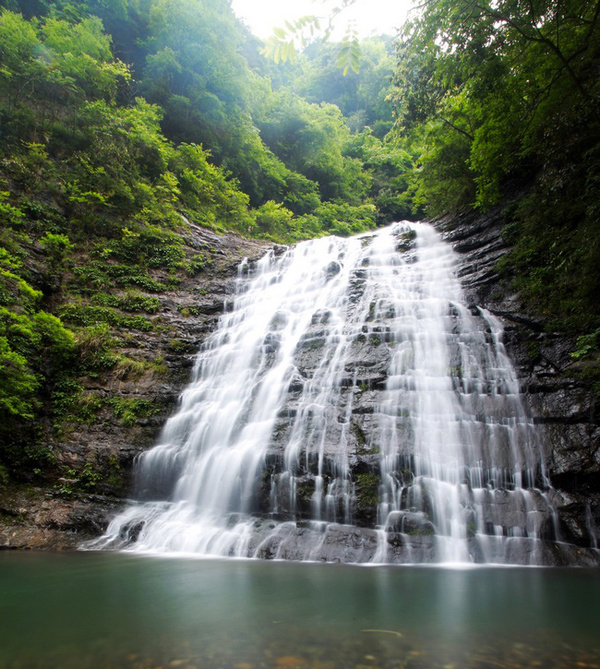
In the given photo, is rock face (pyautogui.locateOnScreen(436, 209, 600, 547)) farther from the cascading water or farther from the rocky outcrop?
the rocky outcrop

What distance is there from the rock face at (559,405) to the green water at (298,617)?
931 millimetres

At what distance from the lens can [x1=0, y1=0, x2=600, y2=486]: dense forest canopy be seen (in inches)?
269

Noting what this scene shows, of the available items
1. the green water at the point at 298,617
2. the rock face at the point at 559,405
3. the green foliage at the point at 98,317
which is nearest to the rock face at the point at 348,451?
the rock face at the point at 559,405

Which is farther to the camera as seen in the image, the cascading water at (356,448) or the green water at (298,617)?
the cascading water at (356,448)

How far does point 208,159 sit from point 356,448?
1841 centimetres

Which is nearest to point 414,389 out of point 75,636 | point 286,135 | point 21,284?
point 75,636

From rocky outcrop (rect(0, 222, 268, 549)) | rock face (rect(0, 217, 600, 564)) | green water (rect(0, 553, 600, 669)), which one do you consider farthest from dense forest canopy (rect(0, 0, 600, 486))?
green water (rect(0, 553, 600, 669))

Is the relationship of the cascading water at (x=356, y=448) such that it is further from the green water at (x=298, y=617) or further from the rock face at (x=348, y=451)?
the green water at (x=298, y=617)

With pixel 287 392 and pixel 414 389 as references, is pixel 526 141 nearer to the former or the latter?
pixel 414 389

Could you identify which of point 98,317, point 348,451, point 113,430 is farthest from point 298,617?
point 98,317

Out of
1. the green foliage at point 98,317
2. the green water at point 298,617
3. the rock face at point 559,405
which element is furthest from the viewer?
the green foliage at point 98,317

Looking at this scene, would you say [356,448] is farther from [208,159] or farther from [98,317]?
[208,159]

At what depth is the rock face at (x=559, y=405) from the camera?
5336 mm

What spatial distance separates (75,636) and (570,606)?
378 cm
